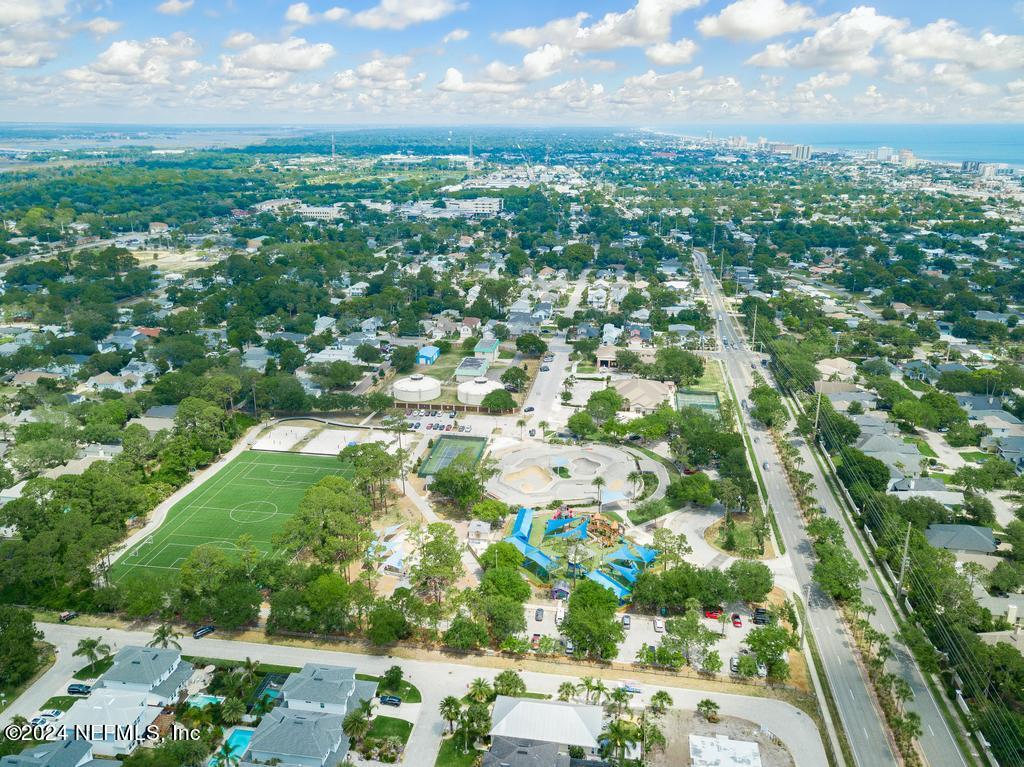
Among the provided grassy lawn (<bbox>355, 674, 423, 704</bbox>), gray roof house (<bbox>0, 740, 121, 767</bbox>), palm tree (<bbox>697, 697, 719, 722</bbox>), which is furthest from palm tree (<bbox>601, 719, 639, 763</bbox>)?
gray roof house (<bbox>0, 740, 121, 767</bbox>)

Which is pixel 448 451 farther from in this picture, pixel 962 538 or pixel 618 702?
pixel 962 538

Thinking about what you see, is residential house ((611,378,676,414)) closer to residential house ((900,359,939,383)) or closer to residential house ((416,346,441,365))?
residential house ((416,346,441,365))

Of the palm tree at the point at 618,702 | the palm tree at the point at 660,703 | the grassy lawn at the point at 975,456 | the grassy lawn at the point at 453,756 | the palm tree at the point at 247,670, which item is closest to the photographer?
the grassy lawn at the point at 453,756

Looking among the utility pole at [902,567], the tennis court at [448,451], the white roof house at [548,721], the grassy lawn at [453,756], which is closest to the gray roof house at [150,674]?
the grassy lawn at [453,756]

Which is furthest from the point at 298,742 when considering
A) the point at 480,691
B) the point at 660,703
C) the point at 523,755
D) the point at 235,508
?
the point at 235,508

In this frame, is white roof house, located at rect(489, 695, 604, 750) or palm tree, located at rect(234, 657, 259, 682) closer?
white roof house, located at rect(489, 695, 604, 750)

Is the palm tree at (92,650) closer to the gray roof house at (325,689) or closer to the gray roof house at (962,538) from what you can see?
the gray roof house at (325,689)

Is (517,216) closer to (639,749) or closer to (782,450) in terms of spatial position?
(782,450)
